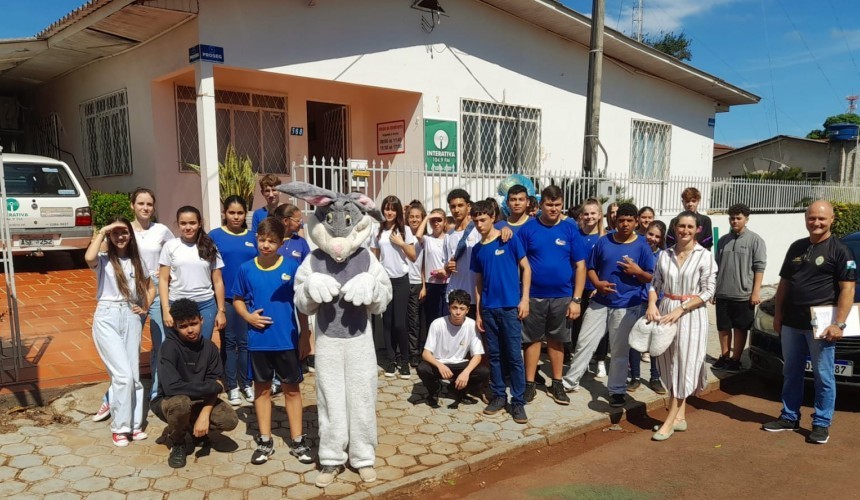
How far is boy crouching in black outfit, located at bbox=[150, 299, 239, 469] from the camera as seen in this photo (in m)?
3.81

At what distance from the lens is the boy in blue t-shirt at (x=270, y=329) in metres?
3.86

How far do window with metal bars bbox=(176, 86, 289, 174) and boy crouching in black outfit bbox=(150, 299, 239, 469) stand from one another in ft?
20.6

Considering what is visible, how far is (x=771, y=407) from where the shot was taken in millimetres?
5320

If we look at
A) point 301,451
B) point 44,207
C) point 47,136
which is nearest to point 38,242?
point 44,207

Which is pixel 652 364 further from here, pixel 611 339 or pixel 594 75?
pixel 594 75

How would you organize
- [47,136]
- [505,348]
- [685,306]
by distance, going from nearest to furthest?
[685,306] < [505,348] < [47,136]

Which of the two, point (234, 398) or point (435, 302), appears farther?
point (435, 302)

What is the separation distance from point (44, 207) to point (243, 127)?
334 centimetres

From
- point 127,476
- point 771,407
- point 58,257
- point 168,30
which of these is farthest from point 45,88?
point 771,407

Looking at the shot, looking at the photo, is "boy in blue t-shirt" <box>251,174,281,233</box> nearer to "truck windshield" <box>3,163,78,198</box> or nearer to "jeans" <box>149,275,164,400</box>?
"jeans" <box>149,275,164,400</box>

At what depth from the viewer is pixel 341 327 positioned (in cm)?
366

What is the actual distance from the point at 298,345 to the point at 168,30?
21.4ft

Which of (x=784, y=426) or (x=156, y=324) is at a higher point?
(x=156, y=324)

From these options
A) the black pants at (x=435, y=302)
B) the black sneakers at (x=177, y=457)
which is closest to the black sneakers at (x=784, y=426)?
the black pants at (x=435, y=302)
